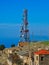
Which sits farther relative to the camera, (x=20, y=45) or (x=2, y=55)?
(x=20, y=45)

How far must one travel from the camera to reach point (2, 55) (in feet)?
225

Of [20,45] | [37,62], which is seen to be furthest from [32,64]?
[20,45]

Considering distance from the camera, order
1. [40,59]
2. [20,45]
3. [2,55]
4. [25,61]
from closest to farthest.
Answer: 1. [40,59]
2. [25,61]
3. [2,55]
4. [20,45]

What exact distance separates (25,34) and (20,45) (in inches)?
254

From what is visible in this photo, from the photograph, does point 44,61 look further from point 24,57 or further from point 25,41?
point 25,41

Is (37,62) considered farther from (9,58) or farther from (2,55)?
(2,55)

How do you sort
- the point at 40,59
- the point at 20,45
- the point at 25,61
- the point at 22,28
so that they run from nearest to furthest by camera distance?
the point at 40,59, the point at 25,61, the point at 20,45, the point at 22,28

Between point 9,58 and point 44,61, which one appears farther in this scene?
point 9,58

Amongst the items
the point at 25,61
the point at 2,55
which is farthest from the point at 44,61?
the point at 2,55

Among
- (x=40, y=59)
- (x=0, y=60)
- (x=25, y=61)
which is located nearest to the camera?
(x=40, y=59)

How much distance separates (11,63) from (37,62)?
6.51 m

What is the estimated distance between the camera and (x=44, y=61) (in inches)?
2101

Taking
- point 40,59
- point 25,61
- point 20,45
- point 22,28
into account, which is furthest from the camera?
point 22,28

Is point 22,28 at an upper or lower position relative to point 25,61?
upper
